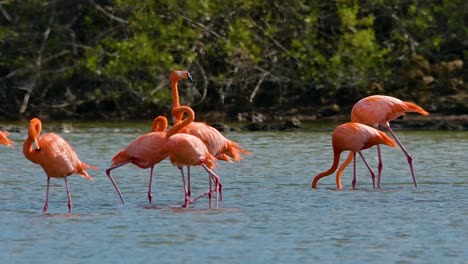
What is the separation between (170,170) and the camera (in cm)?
1505

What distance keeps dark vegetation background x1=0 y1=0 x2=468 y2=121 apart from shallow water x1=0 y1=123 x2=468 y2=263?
9.63 metres

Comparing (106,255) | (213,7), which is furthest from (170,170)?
(213,7)

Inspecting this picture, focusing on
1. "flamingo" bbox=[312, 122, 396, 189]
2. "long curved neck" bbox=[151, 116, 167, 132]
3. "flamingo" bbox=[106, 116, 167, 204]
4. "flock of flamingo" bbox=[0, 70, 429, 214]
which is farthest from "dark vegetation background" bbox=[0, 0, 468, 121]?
"flamingo" bbox=[106, 116, 167, 204]

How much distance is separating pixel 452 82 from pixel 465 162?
1015 cm

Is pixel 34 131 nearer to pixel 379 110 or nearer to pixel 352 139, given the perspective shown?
pixel 352 139

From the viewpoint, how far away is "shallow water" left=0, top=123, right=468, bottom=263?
828cm

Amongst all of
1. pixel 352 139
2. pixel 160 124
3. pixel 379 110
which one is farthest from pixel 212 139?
pixel 379 110

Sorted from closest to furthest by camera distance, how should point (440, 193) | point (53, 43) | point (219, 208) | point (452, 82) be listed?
point (219, 208), point (440, 193), point (452, 82), point (53, 43)

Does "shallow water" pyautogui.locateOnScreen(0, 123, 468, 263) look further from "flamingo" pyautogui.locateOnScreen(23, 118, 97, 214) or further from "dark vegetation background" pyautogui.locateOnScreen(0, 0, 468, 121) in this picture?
"dark vegetation background" pyautogui.locateOnScreen(0, 0, 468, 121)

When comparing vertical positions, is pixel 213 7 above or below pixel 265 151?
above

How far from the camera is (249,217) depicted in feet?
33.4

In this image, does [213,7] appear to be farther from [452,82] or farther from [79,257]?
[79,257]

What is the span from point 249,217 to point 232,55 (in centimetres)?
1594

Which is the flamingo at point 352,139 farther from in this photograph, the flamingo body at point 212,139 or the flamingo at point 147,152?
the flamingo at point 147,152
